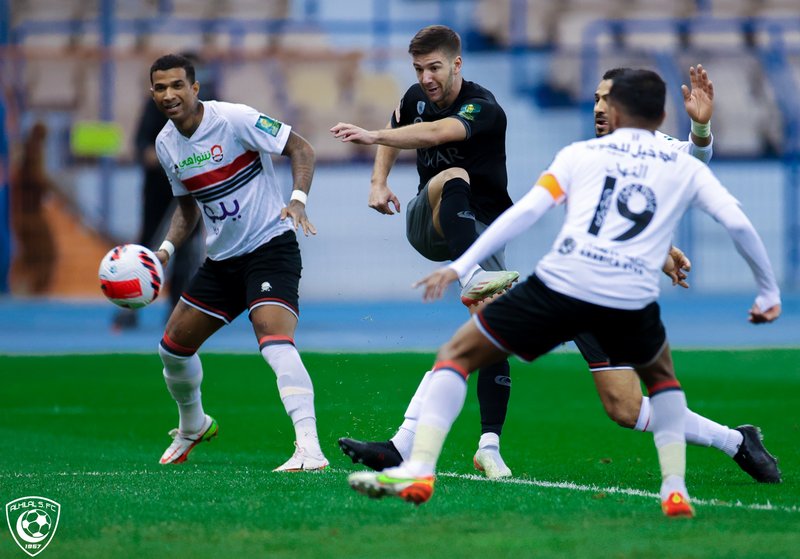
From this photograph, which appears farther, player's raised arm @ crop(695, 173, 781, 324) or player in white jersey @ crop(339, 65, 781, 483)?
player in white jersey @ crop(339, 65, 781, 483)

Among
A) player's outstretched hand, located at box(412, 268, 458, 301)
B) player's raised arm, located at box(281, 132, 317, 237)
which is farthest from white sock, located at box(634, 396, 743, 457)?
player's raised arm, located at box(281, 132, 317, 237)

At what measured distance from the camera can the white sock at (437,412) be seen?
5.50m

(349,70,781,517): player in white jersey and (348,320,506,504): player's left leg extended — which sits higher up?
(349,70,781,517): player in white jersey

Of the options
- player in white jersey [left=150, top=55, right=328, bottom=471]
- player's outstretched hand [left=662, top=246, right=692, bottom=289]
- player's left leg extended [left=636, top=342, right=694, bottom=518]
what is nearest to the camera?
player's left leg extended [left=636, top=342, right=694, bottom=518]

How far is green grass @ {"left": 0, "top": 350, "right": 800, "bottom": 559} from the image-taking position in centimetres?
500

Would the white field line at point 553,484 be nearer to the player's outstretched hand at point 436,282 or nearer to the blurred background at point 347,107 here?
the player's outstretched hand at point 436,282

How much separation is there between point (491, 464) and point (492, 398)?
42 centimetres

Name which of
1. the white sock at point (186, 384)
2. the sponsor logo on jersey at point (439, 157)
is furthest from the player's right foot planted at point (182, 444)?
the sponsor logo on jersey at point (439, 157)

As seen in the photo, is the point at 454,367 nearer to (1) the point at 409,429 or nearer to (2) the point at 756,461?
(1) the point at 409,429

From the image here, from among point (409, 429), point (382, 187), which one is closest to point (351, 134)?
point (382, 187)

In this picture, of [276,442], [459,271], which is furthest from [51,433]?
[459,271]

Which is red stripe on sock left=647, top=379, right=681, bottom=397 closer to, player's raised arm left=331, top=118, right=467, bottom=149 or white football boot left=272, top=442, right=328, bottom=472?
player's raised arm left=331, top=118, right=467, bottom=149

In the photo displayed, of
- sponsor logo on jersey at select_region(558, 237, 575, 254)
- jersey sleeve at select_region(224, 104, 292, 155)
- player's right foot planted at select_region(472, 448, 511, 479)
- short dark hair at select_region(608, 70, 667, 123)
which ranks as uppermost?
short dark hair at select_region(608, 70, 667, 123)

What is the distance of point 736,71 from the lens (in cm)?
2452
